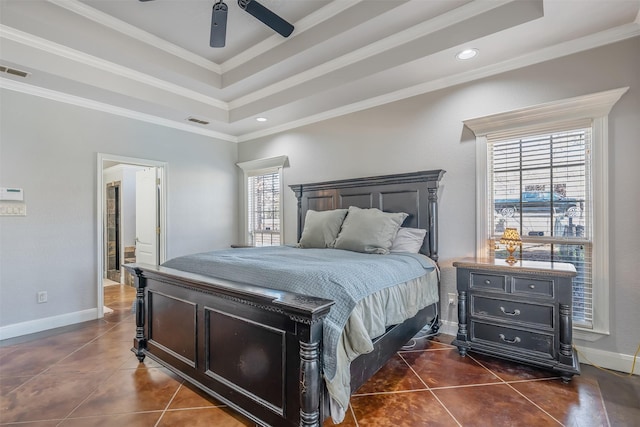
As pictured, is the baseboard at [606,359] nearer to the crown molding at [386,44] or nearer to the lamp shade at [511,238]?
the lamp shade at [511,238]

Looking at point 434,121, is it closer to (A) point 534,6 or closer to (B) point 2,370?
(A) point 534,6

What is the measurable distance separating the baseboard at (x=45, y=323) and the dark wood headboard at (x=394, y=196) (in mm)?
2950

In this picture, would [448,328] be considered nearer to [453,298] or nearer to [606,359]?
[453,298]

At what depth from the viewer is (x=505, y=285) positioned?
2451mm

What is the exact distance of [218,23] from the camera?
231 cm

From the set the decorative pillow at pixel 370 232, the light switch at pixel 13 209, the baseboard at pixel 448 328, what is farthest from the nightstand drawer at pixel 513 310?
the light switch at pixel 13 209

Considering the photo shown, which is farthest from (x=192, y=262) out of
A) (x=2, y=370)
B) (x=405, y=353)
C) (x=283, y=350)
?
(x=405, y=353)

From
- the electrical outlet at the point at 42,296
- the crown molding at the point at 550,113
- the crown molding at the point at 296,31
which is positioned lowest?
the electrical outlet at the point at 42,296

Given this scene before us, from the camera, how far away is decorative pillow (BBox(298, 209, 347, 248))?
3346 millimetres

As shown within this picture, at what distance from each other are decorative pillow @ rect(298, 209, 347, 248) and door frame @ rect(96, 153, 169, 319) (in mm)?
2282

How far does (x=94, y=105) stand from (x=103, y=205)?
3.98 feet

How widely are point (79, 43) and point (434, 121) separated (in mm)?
3543

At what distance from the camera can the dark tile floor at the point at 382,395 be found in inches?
72.1

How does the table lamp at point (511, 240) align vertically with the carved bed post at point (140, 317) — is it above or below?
above
